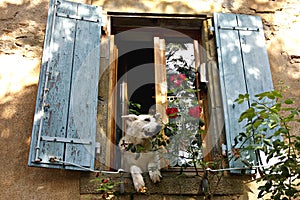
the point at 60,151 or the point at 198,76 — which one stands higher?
the point at 198,76

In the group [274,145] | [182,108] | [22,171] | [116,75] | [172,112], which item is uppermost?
[116,75]

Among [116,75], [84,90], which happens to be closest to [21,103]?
[84,90]

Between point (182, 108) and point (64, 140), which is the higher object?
point (182, 108)

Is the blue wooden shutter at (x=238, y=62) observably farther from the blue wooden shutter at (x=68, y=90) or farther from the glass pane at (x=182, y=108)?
the blue wooden shutter at (x=68, y=90)

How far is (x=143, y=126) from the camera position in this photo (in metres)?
3.78

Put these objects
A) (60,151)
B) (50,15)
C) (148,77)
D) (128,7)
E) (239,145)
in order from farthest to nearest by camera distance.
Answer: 1. (148,77)
2. (128,7)
3. (50,15)
4. (239,145)
5. (60,151)

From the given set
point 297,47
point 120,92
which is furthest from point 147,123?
point 297,47

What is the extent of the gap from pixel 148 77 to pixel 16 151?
223 centimetres

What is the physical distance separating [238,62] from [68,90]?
1.60 m

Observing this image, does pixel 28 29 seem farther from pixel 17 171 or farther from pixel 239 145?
pixel 239 145

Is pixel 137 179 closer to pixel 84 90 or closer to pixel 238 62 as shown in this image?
pixel 84 90

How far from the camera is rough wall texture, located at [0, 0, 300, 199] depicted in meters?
3.72

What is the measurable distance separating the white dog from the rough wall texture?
25cm

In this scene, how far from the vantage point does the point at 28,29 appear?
4531 mm
